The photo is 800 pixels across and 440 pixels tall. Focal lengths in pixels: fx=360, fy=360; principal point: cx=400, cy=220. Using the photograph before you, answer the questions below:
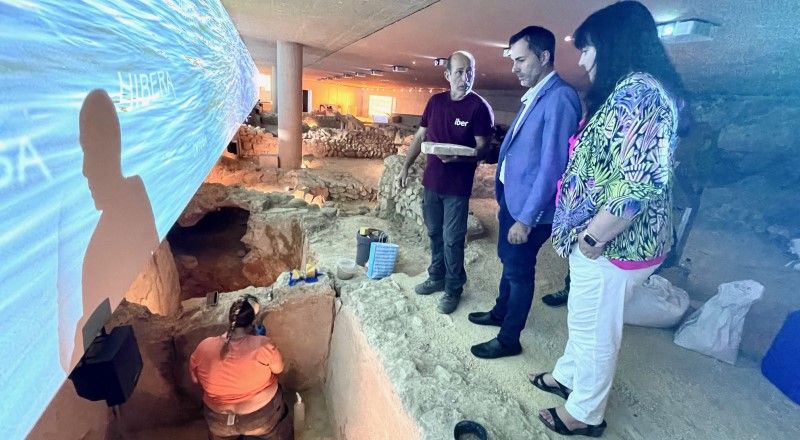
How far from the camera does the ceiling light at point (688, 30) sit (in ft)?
9.62

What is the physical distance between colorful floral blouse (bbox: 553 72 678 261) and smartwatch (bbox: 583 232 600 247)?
0.08m

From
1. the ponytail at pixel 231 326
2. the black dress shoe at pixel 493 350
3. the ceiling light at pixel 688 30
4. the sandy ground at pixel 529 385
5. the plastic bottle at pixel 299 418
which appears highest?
the ceiling light at pixel 688 30

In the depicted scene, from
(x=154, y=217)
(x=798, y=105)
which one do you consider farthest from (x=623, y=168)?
(x=798, y=105)

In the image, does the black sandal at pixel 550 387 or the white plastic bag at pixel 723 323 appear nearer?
the black sandal at pixel 550 387

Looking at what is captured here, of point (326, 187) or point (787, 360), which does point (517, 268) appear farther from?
point (326, 187)

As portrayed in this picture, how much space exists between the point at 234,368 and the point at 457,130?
2294 mm

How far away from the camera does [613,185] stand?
1.33 m

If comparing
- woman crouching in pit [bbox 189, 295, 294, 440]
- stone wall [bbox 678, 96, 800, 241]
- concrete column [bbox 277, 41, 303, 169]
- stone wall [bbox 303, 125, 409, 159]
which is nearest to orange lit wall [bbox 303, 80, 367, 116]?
stone wall [bbox 303, 125, 409, 159]

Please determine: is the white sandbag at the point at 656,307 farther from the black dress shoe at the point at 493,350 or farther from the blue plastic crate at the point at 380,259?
the blue plastic crate at the point at 380,259

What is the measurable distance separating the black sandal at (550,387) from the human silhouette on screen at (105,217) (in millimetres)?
2016

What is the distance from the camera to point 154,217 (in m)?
0.99

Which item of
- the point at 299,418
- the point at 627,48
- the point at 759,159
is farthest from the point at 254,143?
the point at 759,159

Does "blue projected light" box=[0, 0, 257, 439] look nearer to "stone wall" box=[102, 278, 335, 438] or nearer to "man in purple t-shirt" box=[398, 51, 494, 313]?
"man in purple t-shirt" box=[398, 51, 494, 313]

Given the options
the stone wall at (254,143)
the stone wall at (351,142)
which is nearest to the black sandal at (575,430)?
the stone wall at (254,143)
